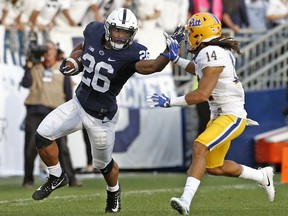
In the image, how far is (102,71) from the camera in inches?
352

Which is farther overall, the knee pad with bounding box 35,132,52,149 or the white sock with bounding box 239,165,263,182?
the white sock with bounding box 239,165,263,182

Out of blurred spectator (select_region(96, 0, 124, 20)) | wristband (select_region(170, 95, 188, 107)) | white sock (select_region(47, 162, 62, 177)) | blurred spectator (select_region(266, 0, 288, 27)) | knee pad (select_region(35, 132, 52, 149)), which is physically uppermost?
wristband (select_region(170, 95, 188, 107))

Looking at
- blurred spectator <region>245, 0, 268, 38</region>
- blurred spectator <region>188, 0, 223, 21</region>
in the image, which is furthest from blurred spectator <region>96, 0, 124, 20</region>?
blurred spectator <region>245, 0, 268, 38</region>

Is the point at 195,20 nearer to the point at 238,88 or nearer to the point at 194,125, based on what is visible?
the point at 238,88

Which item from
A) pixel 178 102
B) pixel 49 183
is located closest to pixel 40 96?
pixel 49 183

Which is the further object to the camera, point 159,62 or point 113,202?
point 113,202

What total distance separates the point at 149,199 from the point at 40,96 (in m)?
2.57

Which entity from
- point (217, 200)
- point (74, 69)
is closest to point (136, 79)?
point (217, 200)

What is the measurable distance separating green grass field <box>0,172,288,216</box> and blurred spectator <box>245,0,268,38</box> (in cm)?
436

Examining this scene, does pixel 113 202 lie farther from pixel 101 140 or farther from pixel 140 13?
pixel 140 13

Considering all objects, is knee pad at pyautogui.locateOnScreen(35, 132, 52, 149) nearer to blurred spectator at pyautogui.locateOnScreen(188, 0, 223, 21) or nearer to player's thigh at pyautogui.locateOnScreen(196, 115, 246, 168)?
player's thigh at pyautogui.locateOnScreen(196, 115, 246, 168)

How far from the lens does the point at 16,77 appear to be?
1430cm

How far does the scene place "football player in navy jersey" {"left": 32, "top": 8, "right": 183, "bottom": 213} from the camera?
350 inches

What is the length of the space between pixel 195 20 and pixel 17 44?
6006 mm
